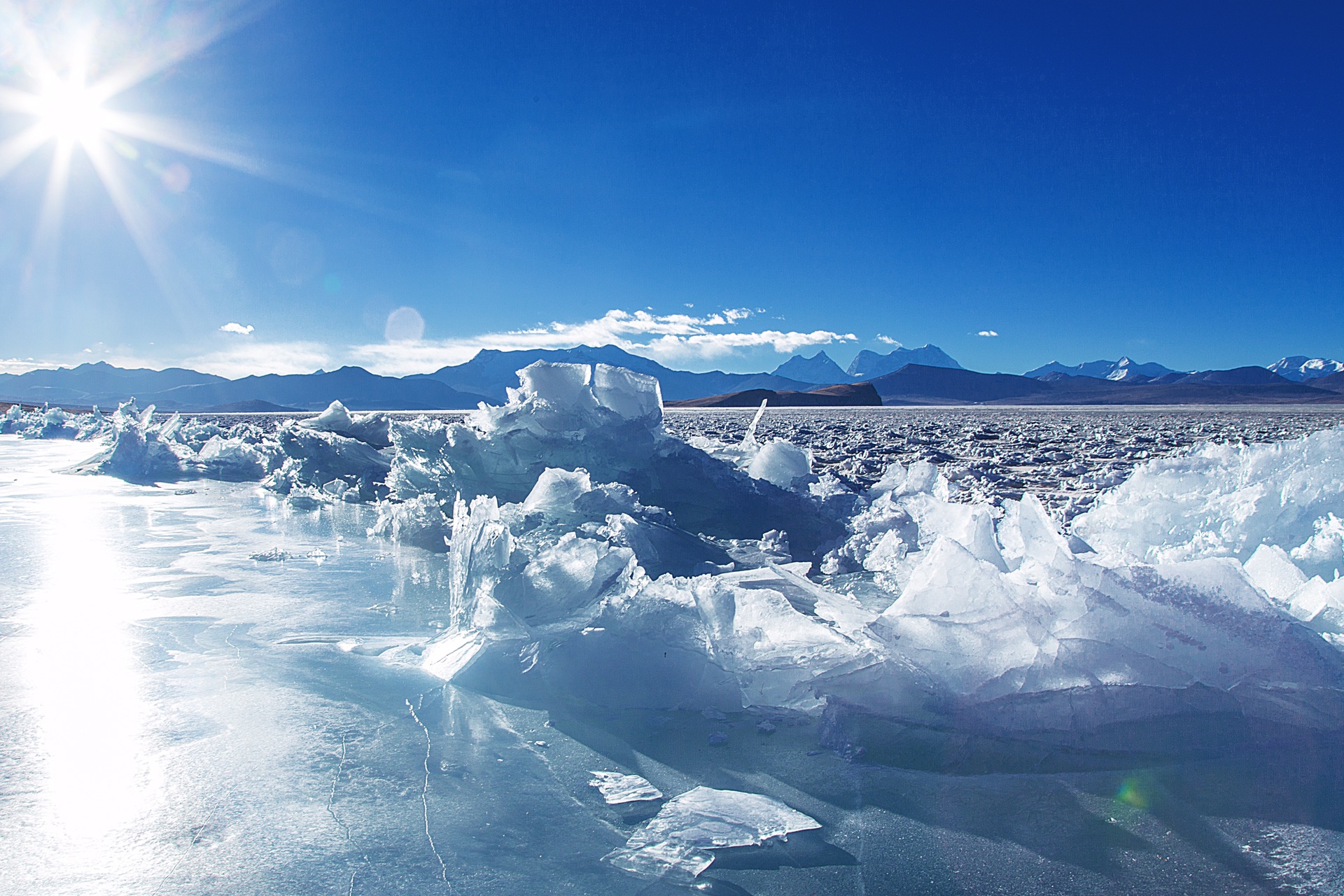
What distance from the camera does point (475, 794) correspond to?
164cm

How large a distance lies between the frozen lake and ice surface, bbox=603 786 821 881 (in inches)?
1.2

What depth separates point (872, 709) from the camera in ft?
6.51

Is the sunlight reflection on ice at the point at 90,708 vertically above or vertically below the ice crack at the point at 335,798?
above

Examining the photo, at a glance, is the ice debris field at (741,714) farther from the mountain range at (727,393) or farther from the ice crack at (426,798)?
the mountain range at (727,393)

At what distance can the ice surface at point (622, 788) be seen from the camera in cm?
163

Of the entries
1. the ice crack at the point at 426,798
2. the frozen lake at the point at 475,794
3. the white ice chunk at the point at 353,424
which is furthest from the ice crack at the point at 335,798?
the white ice chunk at the point at 353,424

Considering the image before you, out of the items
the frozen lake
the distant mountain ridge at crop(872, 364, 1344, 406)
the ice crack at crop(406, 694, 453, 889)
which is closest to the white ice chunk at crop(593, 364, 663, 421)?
the frozen lake

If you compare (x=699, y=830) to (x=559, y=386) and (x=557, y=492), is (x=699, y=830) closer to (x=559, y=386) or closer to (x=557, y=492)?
(x=557, y=492)

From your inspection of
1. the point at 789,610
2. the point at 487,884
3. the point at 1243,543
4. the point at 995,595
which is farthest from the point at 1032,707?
the point at 1243,543

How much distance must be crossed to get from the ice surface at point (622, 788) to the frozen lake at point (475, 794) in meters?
0.04

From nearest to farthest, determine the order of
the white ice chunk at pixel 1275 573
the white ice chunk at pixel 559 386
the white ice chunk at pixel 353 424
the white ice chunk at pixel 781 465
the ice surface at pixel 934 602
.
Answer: the ice surface at pixel 934 602, the white ice chunk at pixel 1275 573, the white ice chunk at pixel 559 386, the white ice chunk at pixel 781 465, the white ice chunk at pixel 353 424

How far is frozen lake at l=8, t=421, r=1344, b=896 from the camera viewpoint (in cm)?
135

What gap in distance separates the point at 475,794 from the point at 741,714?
0.79 m

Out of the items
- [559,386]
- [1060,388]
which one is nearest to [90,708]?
[559,386]
